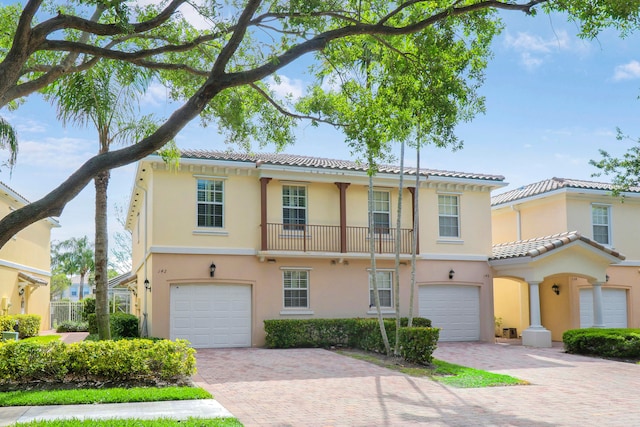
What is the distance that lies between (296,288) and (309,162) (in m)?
4.47

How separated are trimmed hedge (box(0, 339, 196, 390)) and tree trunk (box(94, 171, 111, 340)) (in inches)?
107

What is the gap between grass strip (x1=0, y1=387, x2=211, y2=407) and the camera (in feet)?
33.1

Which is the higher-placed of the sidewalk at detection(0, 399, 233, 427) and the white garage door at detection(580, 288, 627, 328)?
the white garage door at detection(580, 288, 627, 328)

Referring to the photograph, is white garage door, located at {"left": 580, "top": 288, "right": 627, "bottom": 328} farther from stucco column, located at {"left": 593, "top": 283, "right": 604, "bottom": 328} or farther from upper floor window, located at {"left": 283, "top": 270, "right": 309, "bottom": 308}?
upper floor window, located at {"left": 283, "top": 270, "right": 309, "bottom": 308}

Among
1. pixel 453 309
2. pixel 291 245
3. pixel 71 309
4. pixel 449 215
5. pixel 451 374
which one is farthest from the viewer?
pixel 71 309

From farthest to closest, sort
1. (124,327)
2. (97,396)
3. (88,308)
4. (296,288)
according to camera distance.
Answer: (88,308) < (296,288) < (124,327) < (97,396)

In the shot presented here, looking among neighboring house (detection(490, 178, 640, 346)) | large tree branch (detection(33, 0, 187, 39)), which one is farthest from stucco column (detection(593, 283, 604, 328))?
large tree branch (detection(33, 0, 187, 39))

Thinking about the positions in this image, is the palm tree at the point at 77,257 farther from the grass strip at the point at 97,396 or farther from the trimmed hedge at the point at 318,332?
the grass strip at the point at 97,396

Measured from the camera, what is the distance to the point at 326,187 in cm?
2230

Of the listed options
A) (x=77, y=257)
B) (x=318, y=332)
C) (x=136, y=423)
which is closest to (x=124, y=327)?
(x=318, y=332)

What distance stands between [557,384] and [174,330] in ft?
38.8

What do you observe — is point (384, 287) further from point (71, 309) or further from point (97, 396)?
point (71, 309)

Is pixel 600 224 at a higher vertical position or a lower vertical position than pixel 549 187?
lower

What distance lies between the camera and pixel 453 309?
23547mm
